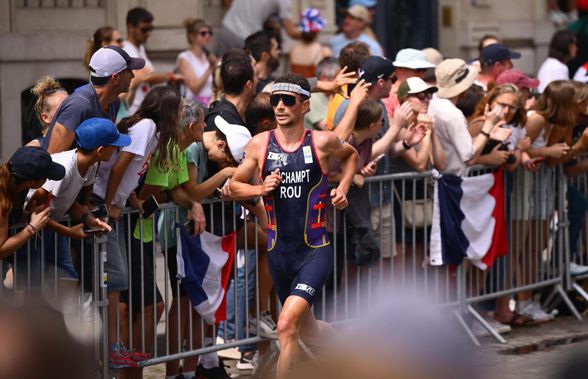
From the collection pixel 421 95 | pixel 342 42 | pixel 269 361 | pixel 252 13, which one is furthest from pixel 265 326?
pixel 342 42

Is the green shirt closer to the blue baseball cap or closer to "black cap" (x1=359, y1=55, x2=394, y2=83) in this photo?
the blue baseball cap

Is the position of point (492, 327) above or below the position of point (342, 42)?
below

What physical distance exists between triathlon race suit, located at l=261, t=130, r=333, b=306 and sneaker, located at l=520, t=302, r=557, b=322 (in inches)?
138

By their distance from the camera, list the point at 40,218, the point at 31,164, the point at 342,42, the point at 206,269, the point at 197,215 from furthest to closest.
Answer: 1. the point at 342,42
2. the point at 206,269
3. the point at 197,215
4. the point at 40,218
5. the point at 31,164

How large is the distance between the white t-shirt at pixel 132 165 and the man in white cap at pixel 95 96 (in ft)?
0.75

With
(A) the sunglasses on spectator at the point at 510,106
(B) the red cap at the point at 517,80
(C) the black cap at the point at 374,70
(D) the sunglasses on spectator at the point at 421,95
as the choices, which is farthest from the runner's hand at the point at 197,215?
(B) the red cap at the point at 517,80

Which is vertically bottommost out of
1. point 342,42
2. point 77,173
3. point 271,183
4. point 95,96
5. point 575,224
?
point 575,224

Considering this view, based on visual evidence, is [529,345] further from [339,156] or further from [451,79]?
[339,156]

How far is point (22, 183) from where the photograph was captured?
7652 millimetres

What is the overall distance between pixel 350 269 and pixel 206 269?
1389 millimetres

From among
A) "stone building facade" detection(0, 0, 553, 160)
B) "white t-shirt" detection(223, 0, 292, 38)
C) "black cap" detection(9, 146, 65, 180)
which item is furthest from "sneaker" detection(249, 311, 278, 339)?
"white t-shirt" detection(223, 0, 292, 38)

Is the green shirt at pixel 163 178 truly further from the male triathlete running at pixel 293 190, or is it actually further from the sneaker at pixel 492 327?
the sneaker at pixel 492 327

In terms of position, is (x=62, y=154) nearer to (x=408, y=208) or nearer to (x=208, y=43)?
(x=408, y=208)

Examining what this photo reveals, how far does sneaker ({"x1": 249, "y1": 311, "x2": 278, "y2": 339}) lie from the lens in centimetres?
960
